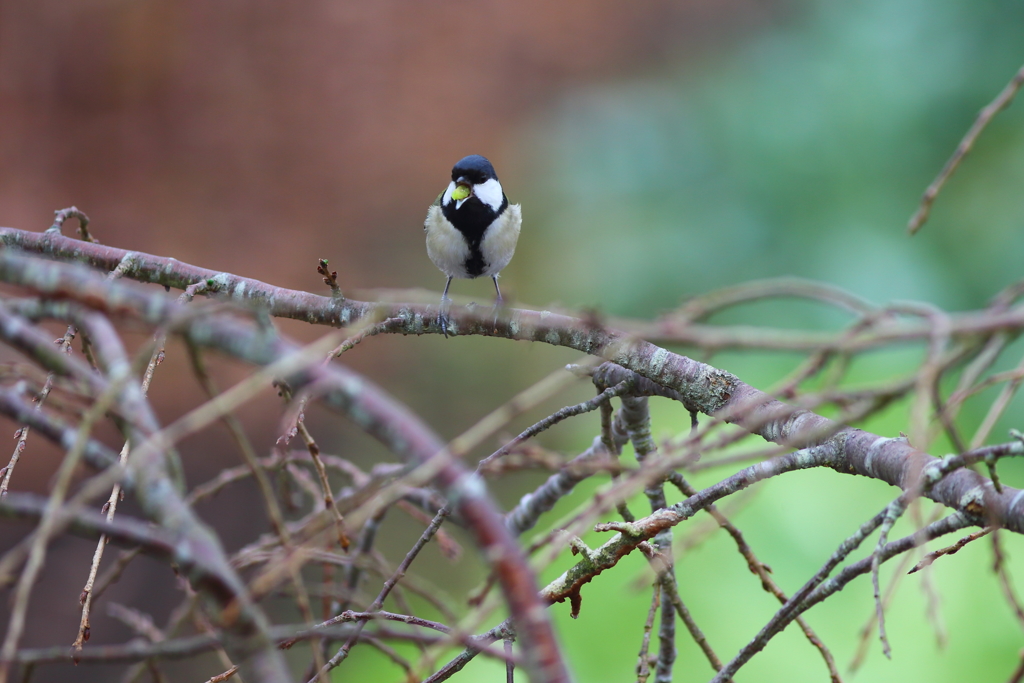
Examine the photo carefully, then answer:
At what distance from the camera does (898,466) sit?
0.58m

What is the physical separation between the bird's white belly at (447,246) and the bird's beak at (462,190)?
0.08 meters

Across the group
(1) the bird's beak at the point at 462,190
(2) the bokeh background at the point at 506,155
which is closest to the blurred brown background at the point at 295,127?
(2) the bokeh background at the point at 506,155

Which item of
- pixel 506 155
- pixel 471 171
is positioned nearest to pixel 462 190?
pixel 471 171

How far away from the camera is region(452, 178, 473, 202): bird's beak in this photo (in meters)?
1.45

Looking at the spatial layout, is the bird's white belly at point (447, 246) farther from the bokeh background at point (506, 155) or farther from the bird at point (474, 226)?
the bokeh background at point (506, 155)

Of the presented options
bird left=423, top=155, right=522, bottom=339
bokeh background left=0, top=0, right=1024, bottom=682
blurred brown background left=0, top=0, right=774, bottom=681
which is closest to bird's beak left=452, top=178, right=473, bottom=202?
bird left=423, top=155, right=522, bottom=339

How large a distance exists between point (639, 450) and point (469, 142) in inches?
127

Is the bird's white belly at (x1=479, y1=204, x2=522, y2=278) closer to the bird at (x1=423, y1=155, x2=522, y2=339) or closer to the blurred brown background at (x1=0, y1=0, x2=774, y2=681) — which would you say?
the bird at (x1=423, y1=155, x2=522, y2=339)

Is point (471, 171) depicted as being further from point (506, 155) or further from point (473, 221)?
point (506, 155)

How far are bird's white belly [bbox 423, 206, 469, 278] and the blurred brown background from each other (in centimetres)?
172

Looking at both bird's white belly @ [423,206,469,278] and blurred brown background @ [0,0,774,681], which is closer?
bird's white belly @ [423,206,469,278]

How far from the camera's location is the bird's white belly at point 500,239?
1.52 meters

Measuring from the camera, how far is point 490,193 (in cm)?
155

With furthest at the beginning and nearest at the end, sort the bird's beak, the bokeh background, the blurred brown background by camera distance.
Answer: the blurred brown background
the bokeh background
the bird's beak
